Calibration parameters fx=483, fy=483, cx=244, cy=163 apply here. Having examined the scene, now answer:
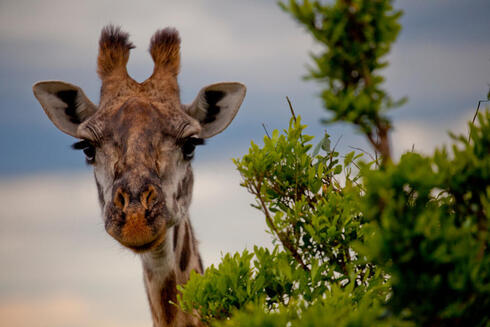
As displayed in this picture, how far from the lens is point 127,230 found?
422 cm

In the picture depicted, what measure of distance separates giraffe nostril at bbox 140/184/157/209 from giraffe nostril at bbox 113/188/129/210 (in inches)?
5.5

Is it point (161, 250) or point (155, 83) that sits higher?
point (155, 83)

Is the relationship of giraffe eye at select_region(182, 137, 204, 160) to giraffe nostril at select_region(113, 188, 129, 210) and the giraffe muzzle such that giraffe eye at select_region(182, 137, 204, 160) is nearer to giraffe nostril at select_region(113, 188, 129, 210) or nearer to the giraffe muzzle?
the giraffe muzzle

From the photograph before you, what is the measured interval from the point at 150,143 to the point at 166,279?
5.28 ft

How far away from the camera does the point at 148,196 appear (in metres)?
4.45

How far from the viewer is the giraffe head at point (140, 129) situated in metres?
4.39

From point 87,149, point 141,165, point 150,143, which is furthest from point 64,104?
point 141,165

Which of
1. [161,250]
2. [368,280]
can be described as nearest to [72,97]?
[161,250]

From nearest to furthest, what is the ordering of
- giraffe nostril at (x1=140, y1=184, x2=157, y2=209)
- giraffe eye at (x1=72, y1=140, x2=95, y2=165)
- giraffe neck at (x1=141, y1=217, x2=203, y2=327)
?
giraffe nostril at (x1=140, y1=184, x2=157, y2=209) → giraffe neck at (x1=141, y1=217, x2=203, y2=327) → giraffe eye at (x1=72, y1=140, x2=95, y2=165)

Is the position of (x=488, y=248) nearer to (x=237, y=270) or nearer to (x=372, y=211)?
(x=372, y=211)

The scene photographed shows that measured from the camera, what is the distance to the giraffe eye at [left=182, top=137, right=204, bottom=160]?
18.6 feet

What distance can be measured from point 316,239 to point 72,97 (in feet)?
13.4

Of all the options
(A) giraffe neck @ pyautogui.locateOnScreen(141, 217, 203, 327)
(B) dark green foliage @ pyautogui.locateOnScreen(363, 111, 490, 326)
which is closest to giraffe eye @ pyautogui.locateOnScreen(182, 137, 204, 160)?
(A) giraffe neck @ pyautogui.locateOnScreen(141, 217, 203, 327)

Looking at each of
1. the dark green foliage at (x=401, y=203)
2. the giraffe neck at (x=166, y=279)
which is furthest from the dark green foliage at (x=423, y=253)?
the giraffe neck at (x=166, y=279)
